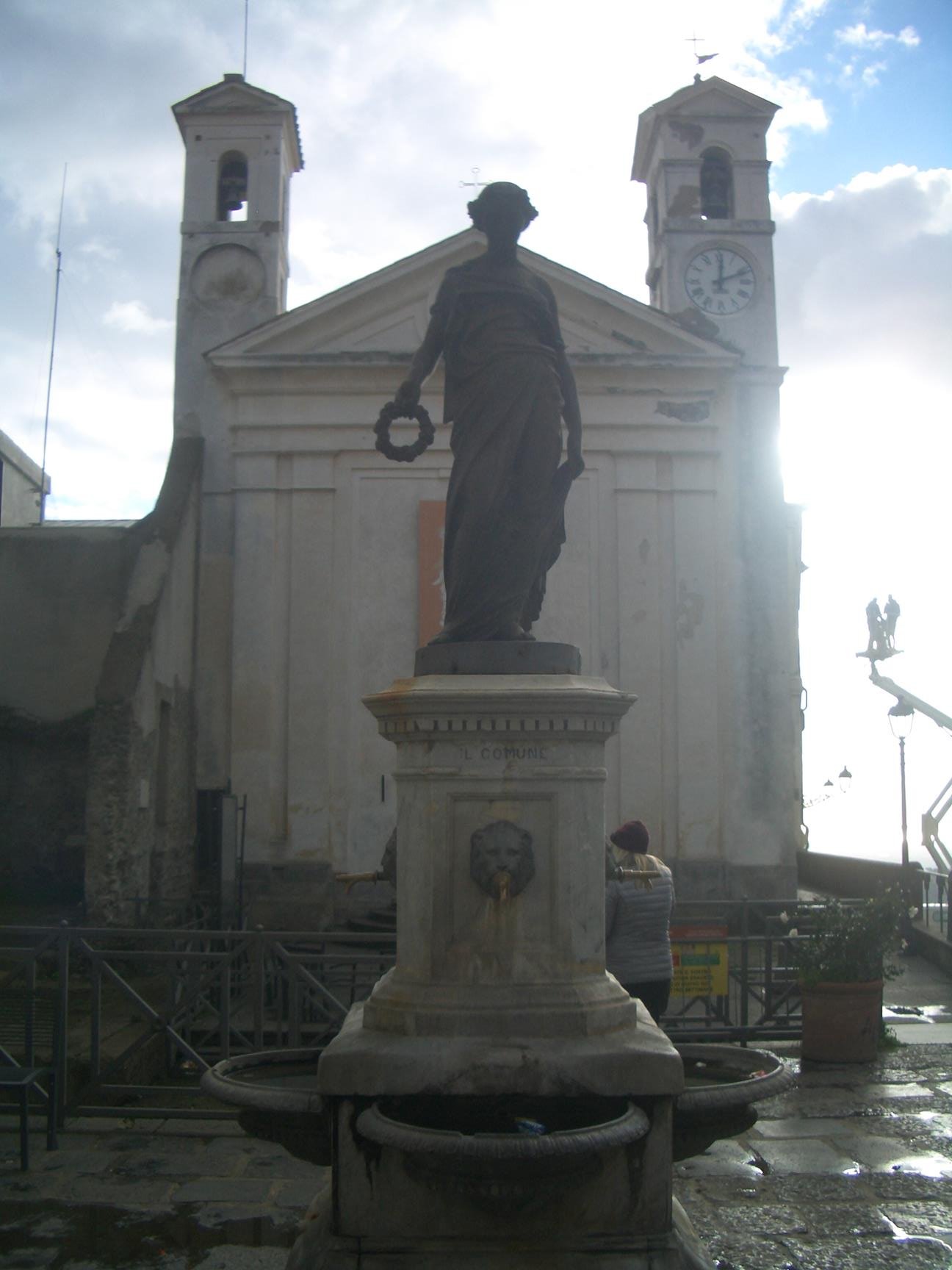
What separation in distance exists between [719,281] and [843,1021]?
1350 cm

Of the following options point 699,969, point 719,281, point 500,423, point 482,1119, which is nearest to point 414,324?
point 719,281

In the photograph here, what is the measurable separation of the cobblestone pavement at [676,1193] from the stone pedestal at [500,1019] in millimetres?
1246

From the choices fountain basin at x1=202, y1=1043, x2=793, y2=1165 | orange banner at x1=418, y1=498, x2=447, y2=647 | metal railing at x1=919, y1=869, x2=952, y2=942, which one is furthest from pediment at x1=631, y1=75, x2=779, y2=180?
fountain basin at x1=202, y1=1043, x2=793, y2=1165

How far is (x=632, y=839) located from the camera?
242 inches

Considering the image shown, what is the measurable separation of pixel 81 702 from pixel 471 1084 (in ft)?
44.8

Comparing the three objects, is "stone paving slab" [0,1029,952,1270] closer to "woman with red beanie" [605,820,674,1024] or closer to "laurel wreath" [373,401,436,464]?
"woman with red beanie" [605,820,674,1024]

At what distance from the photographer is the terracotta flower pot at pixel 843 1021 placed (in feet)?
28.7

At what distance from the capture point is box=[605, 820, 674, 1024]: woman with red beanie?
19.5ft

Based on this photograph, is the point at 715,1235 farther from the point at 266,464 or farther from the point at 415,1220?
the point at 266,464

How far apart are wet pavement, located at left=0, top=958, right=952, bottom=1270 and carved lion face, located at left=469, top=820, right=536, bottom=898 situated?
1949mm

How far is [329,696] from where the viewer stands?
57.3 feet

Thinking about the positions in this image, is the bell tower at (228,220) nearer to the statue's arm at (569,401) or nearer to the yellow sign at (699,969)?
the yellow sign at (699,969)

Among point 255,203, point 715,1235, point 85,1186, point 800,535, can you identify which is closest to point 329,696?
point 255,203

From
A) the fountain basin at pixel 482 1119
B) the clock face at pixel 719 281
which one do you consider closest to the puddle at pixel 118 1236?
the fountain basin at pixel 482 1119
